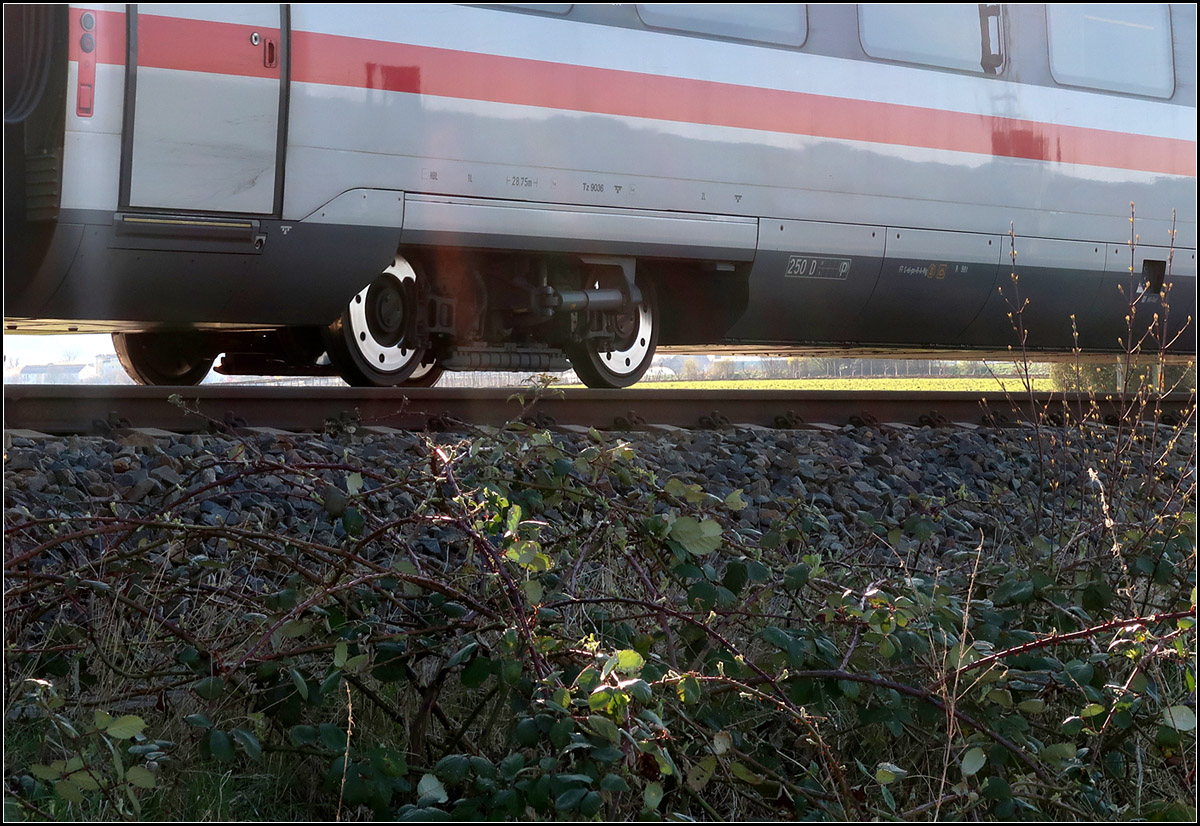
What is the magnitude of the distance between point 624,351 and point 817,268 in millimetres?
1356

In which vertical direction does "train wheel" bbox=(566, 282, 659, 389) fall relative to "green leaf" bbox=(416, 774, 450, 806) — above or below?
above

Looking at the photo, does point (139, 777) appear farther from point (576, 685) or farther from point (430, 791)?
point (576, 685)

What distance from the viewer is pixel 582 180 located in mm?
6250

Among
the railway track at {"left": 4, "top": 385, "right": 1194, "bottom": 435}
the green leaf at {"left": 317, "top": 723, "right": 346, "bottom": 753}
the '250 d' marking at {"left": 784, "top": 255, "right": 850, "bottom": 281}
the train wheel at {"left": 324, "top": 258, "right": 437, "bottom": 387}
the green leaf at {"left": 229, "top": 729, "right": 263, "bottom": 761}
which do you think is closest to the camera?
the green leaf at {"left": 229, "top": 729, "right": 263, "bottom": 761}

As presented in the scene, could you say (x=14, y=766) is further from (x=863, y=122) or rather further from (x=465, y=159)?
(x=863, y=122)

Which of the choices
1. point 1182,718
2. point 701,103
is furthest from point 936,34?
point 1182,718

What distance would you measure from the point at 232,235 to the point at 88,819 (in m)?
3.86

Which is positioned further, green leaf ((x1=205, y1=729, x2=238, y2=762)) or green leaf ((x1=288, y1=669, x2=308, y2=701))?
green leaf ((x1=288, y1=669, x2=308, y2=701))

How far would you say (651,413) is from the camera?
6285 millimetres

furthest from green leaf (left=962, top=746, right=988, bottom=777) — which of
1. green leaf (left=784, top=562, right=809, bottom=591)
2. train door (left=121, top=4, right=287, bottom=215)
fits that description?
train door (left=121, top=4, right=287, bottom=215)

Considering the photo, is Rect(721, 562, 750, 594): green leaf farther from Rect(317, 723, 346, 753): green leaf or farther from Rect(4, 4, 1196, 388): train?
Rect(4, 4, 1196, 388): train

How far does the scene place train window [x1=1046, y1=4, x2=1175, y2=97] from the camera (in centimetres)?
797

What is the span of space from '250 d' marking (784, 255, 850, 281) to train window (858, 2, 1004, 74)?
4.48ft

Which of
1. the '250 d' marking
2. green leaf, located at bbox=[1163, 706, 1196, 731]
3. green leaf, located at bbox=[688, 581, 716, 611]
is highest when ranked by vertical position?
the '250 d' marking
